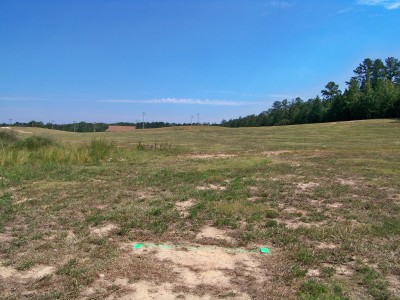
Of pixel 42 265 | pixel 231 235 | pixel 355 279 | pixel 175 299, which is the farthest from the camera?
pixel 231 235

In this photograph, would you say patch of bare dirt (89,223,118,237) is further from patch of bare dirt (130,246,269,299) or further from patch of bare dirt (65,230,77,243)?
patch of bare dirt (130,246,269,299)

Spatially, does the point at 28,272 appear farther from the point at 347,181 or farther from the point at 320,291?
the point at 347,181

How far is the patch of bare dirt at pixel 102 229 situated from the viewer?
17.7 feet

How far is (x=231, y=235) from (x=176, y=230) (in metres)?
0.79

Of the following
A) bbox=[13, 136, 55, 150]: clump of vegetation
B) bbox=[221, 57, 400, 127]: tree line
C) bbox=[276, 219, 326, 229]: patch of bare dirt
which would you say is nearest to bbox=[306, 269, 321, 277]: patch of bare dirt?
bbox=[276, 219, 326, 229]: patch of bare dirt

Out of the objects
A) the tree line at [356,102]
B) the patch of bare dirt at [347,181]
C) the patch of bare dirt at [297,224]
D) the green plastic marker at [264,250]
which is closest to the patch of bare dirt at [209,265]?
the green plastic marker at [264,250]

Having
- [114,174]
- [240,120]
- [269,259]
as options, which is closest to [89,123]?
[240,120]

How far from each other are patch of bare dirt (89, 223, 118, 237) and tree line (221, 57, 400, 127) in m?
63.1

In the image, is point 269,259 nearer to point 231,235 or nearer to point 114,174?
point 231,235

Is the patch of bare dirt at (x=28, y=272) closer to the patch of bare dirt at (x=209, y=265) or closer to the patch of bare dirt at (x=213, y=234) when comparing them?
the patch of bare dirt at (x=209, y=265)

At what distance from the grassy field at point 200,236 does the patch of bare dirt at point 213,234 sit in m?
0.01

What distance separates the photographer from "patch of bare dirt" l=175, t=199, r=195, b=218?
256 inches

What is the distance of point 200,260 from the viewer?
4434 millimetres

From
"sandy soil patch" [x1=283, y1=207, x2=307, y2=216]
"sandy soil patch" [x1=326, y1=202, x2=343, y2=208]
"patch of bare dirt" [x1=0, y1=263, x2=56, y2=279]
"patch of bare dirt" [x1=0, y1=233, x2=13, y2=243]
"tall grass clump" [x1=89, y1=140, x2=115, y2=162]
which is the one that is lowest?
"patch of bare dirt" [x1=0, y1=263, x2=56, y2=279]
